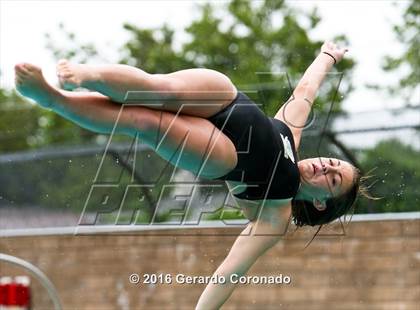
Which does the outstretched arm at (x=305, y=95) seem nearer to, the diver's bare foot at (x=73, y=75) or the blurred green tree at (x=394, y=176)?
the diver's bare foot at (x=73, y=75)

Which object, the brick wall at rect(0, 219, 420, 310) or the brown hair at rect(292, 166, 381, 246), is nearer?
the brown hair at rect(292, 166, 381, 246)

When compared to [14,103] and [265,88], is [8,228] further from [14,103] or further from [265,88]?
[14,103]

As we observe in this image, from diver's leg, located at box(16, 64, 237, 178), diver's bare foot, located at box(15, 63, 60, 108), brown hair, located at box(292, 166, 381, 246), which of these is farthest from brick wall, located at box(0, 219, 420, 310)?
diver's bare foot, located at box(15, 63, 60, 108)

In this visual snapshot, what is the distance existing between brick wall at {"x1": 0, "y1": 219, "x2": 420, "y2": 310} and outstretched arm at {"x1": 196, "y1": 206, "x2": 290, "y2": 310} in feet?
6.11

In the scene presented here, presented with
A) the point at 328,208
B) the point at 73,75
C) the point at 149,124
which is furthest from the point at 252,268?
the point at 73,75

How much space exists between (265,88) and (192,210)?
142cm

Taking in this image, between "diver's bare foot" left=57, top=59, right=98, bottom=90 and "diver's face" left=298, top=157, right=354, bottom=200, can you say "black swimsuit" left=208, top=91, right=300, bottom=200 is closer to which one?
"diver's face" left=298, top=157, right=354, bottom=200

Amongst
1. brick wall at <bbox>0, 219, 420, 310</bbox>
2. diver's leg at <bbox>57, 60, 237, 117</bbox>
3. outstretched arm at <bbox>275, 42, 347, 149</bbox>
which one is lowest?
brick wall at <bbox>0, 219, 420, 310</bbox>

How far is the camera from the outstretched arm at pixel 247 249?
3.64 m

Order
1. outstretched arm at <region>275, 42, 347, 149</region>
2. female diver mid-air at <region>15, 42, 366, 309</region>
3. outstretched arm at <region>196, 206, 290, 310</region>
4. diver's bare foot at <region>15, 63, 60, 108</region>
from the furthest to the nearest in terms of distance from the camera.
→ outstretched arm at <region>275, 42, 347, 149</region>
outstretched arm at <region>196, 206, 290, 310</region>
female diver mid-air at <region>15, 42, 366, 309</region>
diver's bare foot at <region>15, 63, 60, 108</region>

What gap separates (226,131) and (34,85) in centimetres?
75

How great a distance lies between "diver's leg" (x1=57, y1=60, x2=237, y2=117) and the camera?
120 inches

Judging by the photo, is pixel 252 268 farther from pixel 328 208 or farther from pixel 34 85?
pixel 34 85

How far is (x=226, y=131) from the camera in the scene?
348 centimetres
